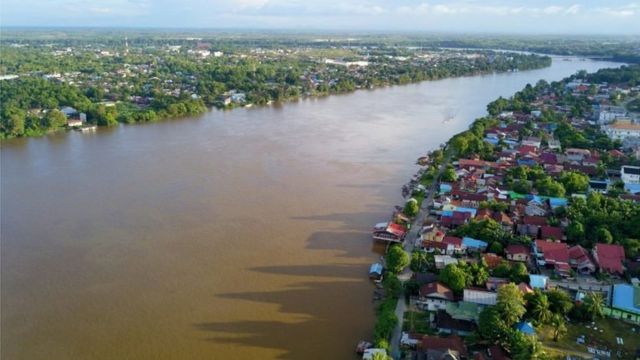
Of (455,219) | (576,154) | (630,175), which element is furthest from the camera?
(576,154)

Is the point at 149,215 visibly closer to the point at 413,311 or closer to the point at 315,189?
the point at 315,189

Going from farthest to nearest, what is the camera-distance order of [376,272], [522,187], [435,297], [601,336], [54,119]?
1. [54,119]
2. [522,187]
3. [376,272]
4. [435,297]
5. [601,336]

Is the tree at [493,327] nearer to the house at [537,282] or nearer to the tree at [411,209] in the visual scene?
the house at [537,282]

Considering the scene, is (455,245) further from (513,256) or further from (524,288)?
(524,288)

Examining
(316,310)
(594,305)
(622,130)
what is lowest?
(316,310)

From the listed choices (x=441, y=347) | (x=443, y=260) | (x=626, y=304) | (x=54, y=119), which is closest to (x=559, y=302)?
(x=626, y=304)

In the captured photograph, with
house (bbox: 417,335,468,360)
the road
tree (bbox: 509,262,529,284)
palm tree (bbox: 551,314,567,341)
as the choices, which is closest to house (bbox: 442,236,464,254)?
the road

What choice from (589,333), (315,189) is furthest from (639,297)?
(315,189)

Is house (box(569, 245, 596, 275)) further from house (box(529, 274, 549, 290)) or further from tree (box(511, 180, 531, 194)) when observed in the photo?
tree (box(511, 180, 531, 194))
